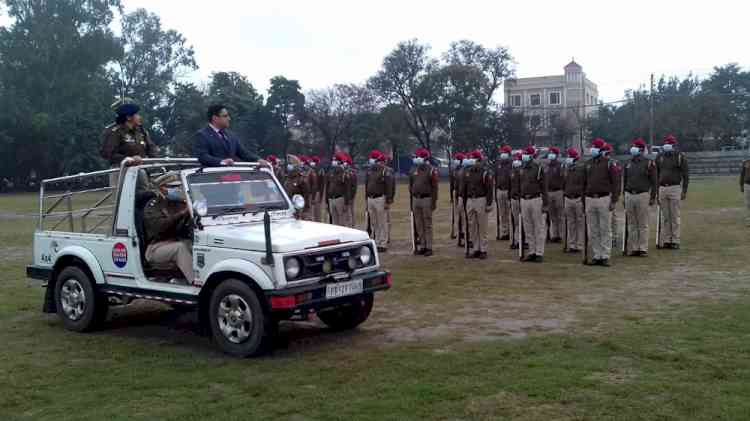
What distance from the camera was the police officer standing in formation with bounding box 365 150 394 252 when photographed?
15992 millimetres

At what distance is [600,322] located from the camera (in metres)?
8.14

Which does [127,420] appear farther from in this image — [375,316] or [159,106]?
[159,106]

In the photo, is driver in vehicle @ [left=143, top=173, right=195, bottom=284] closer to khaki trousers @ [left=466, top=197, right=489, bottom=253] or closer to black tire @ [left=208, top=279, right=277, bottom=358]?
black tire @ [left=208, top=279, right=277, bottom=358]

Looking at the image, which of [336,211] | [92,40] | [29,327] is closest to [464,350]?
[29,327]

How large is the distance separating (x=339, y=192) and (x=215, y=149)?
9.49 metres

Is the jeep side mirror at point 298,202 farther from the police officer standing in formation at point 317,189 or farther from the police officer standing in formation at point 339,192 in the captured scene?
the police officer standing in formation at point 317,189

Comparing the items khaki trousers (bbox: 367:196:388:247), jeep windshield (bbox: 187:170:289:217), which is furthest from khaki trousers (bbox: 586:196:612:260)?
jeep windshield (bbox: 187:170:289:217)

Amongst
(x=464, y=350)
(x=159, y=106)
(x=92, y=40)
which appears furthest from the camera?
(x=159, y=106)

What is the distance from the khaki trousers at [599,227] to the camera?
12.6 meters

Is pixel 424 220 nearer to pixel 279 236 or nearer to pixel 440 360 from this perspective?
pixel 279 236

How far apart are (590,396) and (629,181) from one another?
923 centimetres

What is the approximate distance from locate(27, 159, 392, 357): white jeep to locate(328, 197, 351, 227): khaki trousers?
9.28 meters

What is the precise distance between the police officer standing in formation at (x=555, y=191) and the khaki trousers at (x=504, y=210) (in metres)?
1.05

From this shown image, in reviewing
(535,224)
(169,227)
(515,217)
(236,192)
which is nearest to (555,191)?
(515,217)
